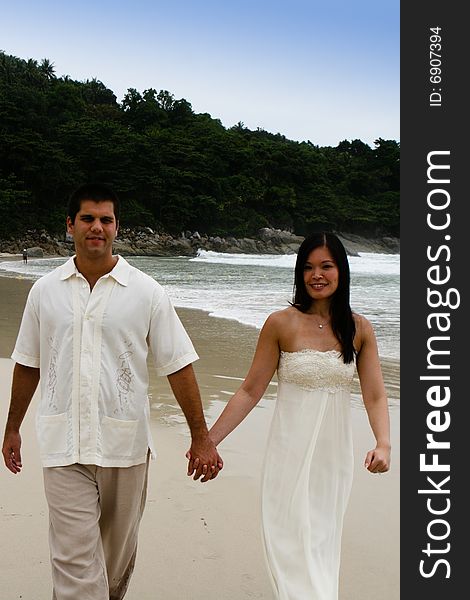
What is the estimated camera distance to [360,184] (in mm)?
93750

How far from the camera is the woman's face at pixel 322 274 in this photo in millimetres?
3129

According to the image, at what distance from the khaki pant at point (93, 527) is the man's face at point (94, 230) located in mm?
815

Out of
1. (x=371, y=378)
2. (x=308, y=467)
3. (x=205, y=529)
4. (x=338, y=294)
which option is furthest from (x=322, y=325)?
(x=205, y=529)

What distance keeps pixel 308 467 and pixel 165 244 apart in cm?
6185

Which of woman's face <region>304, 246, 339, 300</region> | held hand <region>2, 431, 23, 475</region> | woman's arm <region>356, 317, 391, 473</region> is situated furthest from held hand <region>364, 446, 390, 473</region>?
held hand <region>2, 431, 23, 475</region>

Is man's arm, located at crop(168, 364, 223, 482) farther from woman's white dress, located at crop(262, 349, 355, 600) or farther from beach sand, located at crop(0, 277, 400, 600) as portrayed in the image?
beach sand, located at crop(0, 277, 400, 600)

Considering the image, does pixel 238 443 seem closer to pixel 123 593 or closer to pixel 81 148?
pixel 123 593

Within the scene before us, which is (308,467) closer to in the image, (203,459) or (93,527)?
(203,459)

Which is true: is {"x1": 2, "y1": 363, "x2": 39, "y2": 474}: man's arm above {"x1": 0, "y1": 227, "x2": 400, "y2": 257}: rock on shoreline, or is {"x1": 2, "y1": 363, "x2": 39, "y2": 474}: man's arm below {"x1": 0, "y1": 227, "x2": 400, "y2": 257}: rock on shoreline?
below

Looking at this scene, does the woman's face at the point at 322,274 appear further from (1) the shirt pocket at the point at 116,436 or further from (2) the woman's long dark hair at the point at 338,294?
(1) the shirt pocket at the point at 116,436

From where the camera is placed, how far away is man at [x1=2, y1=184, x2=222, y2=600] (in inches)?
112

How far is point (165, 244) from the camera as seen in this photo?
6438 centimetres

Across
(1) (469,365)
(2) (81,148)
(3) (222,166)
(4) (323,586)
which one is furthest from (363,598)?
(3) (222,166)

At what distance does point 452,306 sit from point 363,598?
5.83ft
